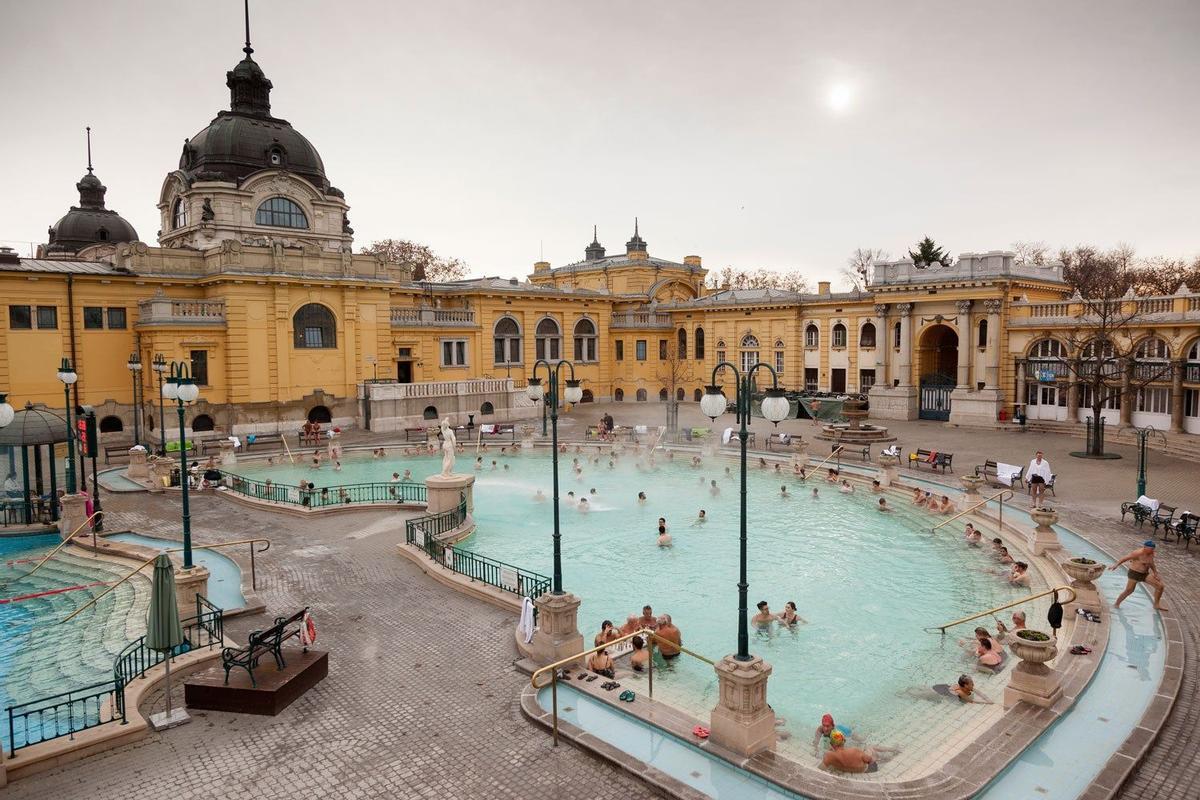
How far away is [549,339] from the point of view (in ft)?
176

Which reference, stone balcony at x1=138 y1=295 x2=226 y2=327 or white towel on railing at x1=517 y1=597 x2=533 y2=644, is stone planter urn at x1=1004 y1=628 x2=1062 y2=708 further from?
stone balcony at x1=138 y1=295 x2=226 y2=327

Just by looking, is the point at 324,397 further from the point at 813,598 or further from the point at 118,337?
the point at 813,598

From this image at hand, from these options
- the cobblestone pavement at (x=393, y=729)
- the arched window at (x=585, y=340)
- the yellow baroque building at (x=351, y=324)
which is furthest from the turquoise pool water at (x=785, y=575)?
the arched window at (x=585, y=340)

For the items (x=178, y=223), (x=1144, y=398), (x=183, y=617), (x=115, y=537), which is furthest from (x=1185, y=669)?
(x=178, y=223)

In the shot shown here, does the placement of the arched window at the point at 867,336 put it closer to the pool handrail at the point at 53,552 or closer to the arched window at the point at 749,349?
the arched window at the point at 749,349

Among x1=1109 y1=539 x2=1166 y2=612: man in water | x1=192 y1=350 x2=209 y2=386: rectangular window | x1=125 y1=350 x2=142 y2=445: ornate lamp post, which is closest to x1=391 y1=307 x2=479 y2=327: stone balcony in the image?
x1=192 y1=350 x2=209 y2=386: rectangular window

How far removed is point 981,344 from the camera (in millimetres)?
42156

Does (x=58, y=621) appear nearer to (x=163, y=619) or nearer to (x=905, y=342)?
(x=163, y=619)

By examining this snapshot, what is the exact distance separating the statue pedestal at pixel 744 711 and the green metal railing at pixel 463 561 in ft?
17.1

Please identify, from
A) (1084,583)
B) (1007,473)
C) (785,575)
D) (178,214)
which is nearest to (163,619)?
(785,575)

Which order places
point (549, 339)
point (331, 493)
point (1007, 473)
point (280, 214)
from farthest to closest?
point (549, 339)
point (280, 214)
point (331, 493)
point (1007, 473)

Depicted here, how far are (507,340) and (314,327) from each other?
14.1 m

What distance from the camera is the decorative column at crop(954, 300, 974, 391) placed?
137 ft

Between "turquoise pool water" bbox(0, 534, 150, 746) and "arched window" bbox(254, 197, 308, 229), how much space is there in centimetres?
2715
